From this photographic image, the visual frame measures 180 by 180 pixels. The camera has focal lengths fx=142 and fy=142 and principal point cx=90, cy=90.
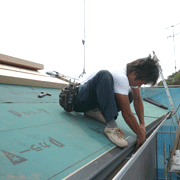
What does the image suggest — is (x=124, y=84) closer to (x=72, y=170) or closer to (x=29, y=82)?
(x=72, y=170)

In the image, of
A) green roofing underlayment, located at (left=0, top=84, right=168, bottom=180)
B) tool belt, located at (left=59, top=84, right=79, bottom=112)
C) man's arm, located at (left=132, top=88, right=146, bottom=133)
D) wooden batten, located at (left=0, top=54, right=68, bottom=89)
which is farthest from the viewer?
wooden batten, located at (left=0, top=54, right=68, bottom=89)

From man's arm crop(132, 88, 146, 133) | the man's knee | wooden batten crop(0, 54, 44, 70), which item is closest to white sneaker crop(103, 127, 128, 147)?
the man's knee

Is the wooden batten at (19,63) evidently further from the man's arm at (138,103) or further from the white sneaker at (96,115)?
the man's arm at (138,103)

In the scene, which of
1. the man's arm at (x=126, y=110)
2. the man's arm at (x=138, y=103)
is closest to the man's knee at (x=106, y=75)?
the man's arm at (x=126, y=110)

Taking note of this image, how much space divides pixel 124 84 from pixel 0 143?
0.92 meters

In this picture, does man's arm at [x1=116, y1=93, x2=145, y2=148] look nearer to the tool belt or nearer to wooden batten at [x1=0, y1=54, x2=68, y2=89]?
the tool belt

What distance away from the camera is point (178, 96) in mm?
4500

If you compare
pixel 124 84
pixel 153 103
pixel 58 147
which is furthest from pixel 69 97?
pixel 153 103

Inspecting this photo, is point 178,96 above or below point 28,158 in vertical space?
below

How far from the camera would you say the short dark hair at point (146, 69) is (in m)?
1.27

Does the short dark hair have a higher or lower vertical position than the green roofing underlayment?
higher

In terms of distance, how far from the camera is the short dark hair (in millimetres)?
1268

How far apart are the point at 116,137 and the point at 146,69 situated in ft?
2.13

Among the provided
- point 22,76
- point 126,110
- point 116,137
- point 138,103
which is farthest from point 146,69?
point 22,76
